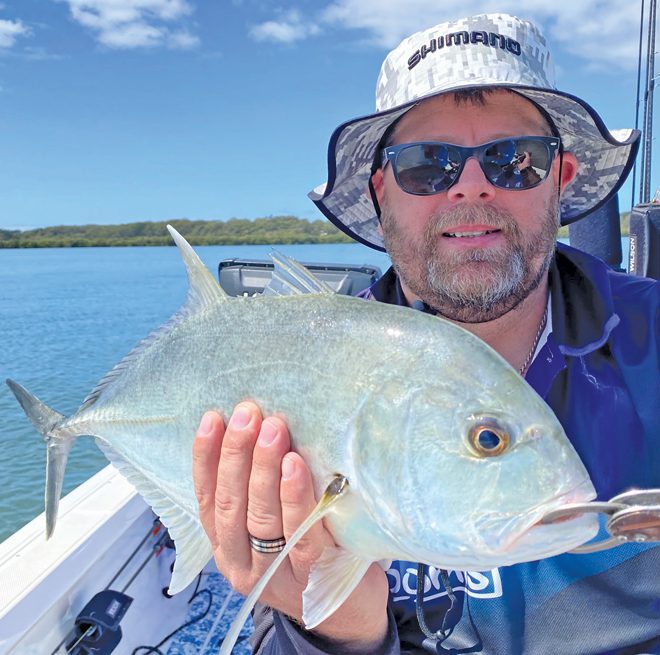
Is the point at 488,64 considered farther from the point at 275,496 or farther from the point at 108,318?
the point at 108,318

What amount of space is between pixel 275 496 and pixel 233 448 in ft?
0.55

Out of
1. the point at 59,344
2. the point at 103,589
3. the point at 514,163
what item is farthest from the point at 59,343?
the point at 514,163

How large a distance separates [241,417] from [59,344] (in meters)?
16.7

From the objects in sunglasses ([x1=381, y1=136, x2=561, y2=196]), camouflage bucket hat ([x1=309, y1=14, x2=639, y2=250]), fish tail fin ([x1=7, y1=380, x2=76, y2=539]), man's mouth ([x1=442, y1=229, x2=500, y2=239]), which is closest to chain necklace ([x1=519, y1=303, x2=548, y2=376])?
man's mouth ([x1=442, y1=229, x2=500, y2=239])

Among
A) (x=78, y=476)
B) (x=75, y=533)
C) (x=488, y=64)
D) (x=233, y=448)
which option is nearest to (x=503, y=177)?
(x=488, y=64)

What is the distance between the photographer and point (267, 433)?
4.78 feet

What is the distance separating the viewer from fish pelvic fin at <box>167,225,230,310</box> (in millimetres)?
1780

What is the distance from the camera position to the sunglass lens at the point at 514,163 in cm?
229

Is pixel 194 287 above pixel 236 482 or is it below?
above

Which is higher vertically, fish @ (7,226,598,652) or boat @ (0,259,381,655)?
fish @ (7,226,598,652)

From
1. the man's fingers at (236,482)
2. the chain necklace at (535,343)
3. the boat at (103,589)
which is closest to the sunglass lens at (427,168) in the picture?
the chain necklace at (535,343)

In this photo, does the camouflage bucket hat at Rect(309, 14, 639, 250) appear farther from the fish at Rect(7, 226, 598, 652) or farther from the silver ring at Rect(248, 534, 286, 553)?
the silver ring at Rect(248, 534, 286, 553)

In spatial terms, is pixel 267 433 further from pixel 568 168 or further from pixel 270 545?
pixel 568 168

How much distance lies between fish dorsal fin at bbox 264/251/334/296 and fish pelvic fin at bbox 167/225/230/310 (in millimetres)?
186
